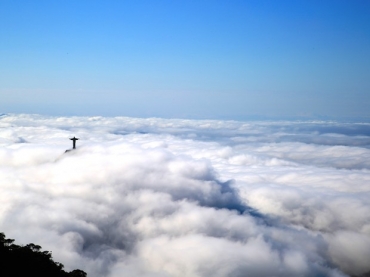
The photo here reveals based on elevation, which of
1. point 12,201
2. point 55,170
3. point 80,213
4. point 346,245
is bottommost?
point 346,245

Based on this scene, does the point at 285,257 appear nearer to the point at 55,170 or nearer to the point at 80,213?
the point at 80,213

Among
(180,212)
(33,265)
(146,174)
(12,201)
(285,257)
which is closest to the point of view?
(33,265)

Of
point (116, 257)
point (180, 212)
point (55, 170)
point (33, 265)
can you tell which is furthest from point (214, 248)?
point (33, 265)

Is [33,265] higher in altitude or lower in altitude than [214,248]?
higher

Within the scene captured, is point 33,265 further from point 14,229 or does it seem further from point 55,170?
point 55,170

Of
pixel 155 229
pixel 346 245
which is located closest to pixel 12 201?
pixel 155 229

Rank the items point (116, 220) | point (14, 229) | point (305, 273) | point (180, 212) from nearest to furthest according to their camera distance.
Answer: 1. point (14, 229)
2. point (305, 273)
3. point (116, 220)
4. point (180, 212)

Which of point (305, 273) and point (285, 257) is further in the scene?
point (285, 257)
